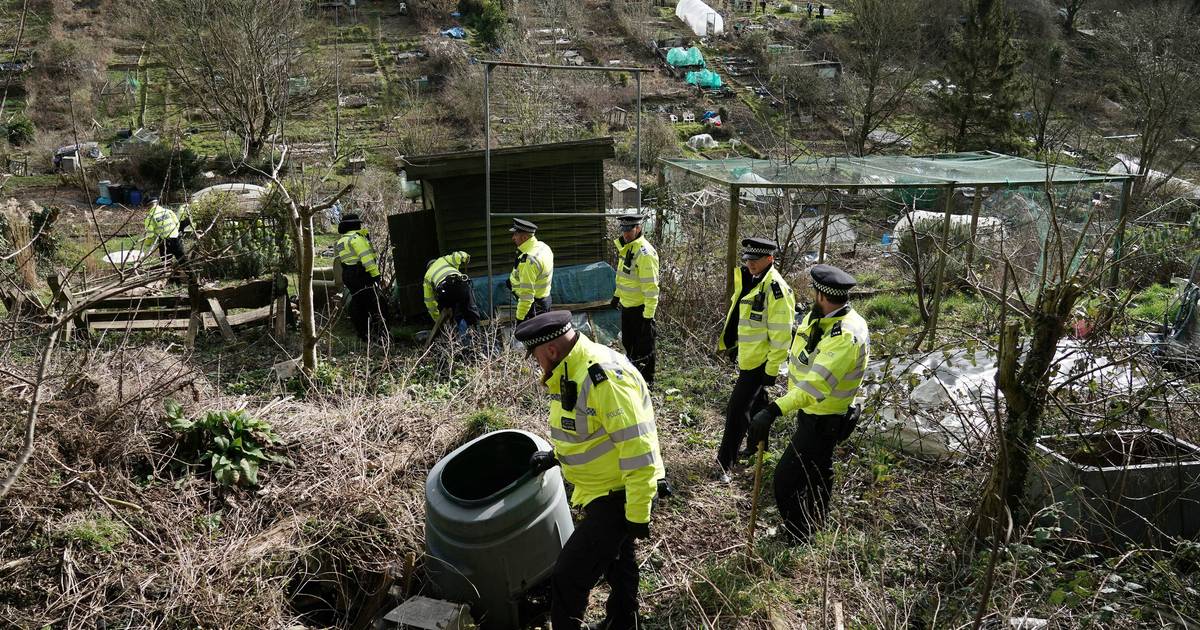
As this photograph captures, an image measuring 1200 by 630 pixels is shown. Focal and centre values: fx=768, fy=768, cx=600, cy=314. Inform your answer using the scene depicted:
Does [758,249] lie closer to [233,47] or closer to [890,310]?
[890,310]

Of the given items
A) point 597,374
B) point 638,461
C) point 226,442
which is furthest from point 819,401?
point 226,442

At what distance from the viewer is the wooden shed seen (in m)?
10.1

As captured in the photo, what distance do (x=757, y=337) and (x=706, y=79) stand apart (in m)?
27.1

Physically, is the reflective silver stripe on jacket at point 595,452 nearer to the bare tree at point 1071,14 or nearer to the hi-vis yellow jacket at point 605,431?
the hi-vis yellow jacket at point 605,431

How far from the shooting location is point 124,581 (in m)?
4.04

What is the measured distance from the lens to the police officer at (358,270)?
932 centimetres

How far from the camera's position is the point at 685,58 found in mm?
33188

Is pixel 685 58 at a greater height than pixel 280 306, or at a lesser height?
greater

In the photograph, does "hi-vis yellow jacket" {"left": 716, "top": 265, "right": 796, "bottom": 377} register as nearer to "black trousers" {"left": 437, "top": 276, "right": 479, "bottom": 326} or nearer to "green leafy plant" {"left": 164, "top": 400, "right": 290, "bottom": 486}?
"green leafy plant" {"left": 164, "top": 400, "right": 290, "bottom": 486}

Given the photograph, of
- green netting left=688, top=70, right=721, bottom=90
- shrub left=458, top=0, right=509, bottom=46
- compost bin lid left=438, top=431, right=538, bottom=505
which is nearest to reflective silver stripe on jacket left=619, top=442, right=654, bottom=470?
compost bin lid left=438, top=431, right=538, bottom=505

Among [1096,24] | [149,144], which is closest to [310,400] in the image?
[149,144]

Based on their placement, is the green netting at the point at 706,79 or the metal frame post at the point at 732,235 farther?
the green netting at the point at 706,79

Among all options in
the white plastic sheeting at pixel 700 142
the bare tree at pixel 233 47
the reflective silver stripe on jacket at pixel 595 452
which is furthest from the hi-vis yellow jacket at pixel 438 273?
the white plastic sheeting at pixel 700 142

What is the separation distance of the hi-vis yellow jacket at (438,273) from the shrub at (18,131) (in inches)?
856
